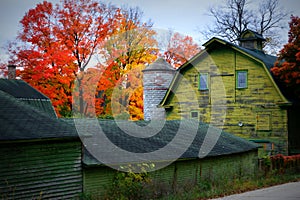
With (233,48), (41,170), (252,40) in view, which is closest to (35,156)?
(41,170)

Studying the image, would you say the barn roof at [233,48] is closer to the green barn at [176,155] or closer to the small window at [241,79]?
the small window at [241,79]

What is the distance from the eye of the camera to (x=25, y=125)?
1267 cm

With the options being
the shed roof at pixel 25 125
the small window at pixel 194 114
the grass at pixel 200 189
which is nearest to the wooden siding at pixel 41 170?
the shed roof at pixel 25 125

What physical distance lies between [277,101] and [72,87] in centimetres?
1490

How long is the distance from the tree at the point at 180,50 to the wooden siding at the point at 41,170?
31.7 m

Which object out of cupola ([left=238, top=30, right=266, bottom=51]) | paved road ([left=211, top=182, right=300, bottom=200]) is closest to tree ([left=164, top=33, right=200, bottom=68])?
cupola ([left=238, top=30, right=266, bottom=51])

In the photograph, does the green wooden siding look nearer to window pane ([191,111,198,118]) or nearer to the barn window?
the barn window

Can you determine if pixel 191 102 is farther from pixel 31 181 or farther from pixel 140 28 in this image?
pixel 31 181

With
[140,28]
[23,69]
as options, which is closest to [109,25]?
[140,28]

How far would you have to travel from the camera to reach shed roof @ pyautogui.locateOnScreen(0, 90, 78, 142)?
1202cm

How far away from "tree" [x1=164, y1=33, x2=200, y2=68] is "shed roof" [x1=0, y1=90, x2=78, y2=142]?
103ft

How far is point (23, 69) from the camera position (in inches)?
1172

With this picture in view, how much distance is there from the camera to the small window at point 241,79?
87.8 feet

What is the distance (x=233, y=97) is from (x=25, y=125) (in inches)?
678
